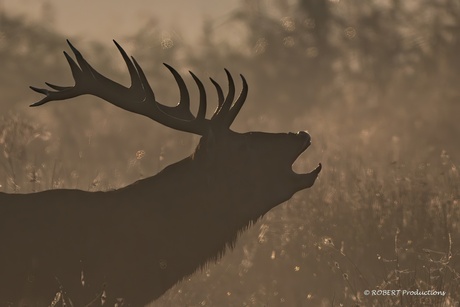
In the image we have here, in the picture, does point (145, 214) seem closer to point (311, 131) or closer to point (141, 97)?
point (141, 97)

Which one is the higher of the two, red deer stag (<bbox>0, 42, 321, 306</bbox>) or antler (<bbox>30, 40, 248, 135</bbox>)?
antler (<bbox>30, 40, 248, 135</bbox>)

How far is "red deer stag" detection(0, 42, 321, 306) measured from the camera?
7750mm

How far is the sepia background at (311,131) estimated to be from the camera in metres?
10.8

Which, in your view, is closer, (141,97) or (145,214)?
(145,214)

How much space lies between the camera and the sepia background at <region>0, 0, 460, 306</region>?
10.8 meters

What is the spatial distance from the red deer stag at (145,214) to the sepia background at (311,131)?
672 millimetres

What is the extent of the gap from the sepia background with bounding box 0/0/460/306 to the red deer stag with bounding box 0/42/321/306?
0.67 meters

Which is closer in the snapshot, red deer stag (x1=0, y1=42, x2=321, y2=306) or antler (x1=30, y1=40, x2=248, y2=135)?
red deer stag (x1=0, y1=42, x2=321, y2=306)

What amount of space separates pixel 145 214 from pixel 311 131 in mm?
9165

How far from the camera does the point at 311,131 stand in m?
17.1

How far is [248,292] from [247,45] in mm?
12537

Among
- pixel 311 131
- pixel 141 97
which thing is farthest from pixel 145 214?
pixel 311 131

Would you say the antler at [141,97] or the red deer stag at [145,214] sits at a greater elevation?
the antler at [141,97]

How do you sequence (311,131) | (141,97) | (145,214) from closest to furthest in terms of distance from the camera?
A: (145,214)
(141,97)
(311,131)
